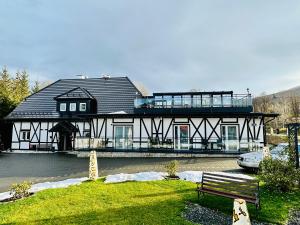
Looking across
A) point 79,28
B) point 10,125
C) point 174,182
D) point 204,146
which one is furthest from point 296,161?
point 10,125

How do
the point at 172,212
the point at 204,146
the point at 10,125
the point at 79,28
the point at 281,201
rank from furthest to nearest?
Result: the point at 10,125, the point at 204,146, the point at 79,28, the point at 281,201, the point at 172,212

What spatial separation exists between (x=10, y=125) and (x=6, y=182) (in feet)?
71.8

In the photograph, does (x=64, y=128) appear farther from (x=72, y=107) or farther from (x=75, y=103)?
(x=75, y=103)

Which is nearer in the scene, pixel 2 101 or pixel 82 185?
pixel 82 185

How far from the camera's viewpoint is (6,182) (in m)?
11.4

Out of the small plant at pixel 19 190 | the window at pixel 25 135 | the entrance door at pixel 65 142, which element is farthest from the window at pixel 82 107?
the small plant at pixel 19 190

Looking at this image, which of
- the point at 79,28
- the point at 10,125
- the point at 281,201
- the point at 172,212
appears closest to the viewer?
the point at 172,212

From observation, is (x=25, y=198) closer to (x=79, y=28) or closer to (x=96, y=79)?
(x=79, y=28)

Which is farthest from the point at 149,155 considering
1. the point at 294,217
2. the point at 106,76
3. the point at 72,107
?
the point at 294,217

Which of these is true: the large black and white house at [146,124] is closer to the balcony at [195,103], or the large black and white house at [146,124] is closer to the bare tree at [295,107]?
the balcony at [195,103]

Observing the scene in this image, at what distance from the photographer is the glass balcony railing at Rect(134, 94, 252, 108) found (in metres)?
22.9

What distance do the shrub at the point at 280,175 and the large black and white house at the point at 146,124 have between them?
11.6 m

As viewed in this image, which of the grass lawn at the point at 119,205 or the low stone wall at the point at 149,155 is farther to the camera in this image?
the low stone wall at the point at 149,155

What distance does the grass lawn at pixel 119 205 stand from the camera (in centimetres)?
632
